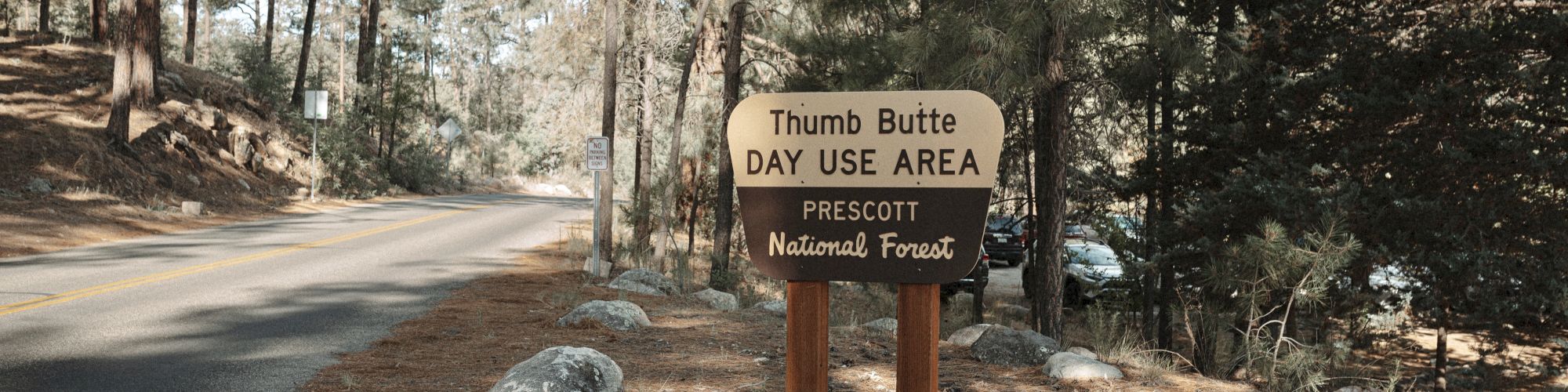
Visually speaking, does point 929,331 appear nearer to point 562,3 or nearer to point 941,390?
point 941,390

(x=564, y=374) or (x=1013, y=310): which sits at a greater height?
(x=564, y=374)

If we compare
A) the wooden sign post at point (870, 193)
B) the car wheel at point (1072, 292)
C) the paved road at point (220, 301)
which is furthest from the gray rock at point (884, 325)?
the car wheel at point (1072, 292)

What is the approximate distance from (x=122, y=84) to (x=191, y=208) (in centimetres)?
392

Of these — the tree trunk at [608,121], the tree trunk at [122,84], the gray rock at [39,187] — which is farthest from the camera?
the tree trunk at [122,84]

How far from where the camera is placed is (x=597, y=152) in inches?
566

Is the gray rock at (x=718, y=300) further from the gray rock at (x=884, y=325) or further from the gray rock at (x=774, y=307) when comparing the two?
the gray rock at (x=884, y=325)

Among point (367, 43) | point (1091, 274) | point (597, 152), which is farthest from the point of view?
point (367, 43)

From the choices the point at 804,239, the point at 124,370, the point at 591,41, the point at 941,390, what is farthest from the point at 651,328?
the point at 591,41

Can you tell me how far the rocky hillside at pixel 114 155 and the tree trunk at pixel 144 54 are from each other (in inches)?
19.6

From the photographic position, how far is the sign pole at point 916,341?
3.29 m

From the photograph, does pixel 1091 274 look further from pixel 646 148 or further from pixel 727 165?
pixel 646 148

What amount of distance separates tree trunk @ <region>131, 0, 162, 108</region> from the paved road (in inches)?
293

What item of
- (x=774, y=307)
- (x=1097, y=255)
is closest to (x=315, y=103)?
(x=774, y=307)

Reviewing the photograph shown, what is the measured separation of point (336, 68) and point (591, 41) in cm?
5139
